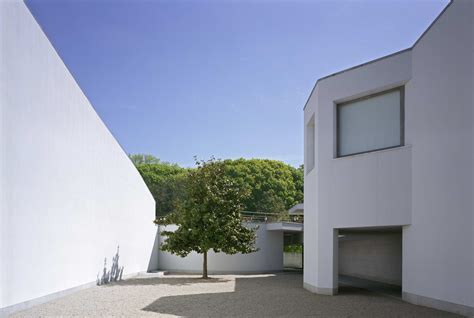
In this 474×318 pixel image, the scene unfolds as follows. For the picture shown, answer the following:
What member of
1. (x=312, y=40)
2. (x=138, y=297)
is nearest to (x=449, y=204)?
(x=312, y=40)

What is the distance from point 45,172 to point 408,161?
8.68 metres

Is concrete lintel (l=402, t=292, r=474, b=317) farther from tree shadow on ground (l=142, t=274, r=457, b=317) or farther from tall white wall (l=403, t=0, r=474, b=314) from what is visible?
tree shadow on ground (l=142, t=274, r=457, b=317)

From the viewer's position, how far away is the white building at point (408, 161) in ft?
30.6

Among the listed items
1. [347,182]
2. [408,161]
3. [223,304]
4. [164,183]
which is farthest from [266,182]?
[223,304]

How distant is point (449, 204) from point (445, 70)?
301 centimetres

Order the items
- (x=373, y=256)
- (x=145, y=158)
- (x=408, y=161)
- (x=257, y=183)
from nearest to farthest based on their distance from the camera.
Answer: (x=408, y=161)
(x=373, y=256)
(x=257, y=183)
(x=145, y=158)

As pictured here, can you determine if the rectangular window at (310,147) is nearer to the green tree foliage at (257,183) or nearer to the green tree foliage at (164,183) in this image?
the green tree foliage at (257,183)

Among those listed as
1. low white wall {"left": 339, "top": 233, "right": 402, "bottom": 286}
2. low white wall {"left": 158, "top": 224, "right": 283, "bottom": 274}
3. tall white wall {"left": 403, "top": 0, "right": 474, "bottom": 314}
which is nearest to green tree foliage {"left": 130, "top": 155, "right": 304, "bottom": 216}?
low white wall {"left": 158, "top": 224, "right": 283, "bottom": 274}

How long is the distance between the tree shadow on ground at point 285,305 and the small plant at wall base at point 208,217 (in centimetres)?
528

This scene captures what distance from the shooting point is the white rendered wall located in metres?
8.05

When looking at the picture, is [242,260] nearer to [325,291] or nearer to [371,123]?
[325,291]

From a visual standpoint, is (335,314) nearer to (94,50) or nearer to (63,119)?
(63,119)

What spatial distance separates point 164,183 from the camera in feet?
154

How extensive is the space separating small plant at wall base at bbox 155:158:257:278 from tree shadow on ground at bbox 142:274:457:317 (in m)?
5.28
